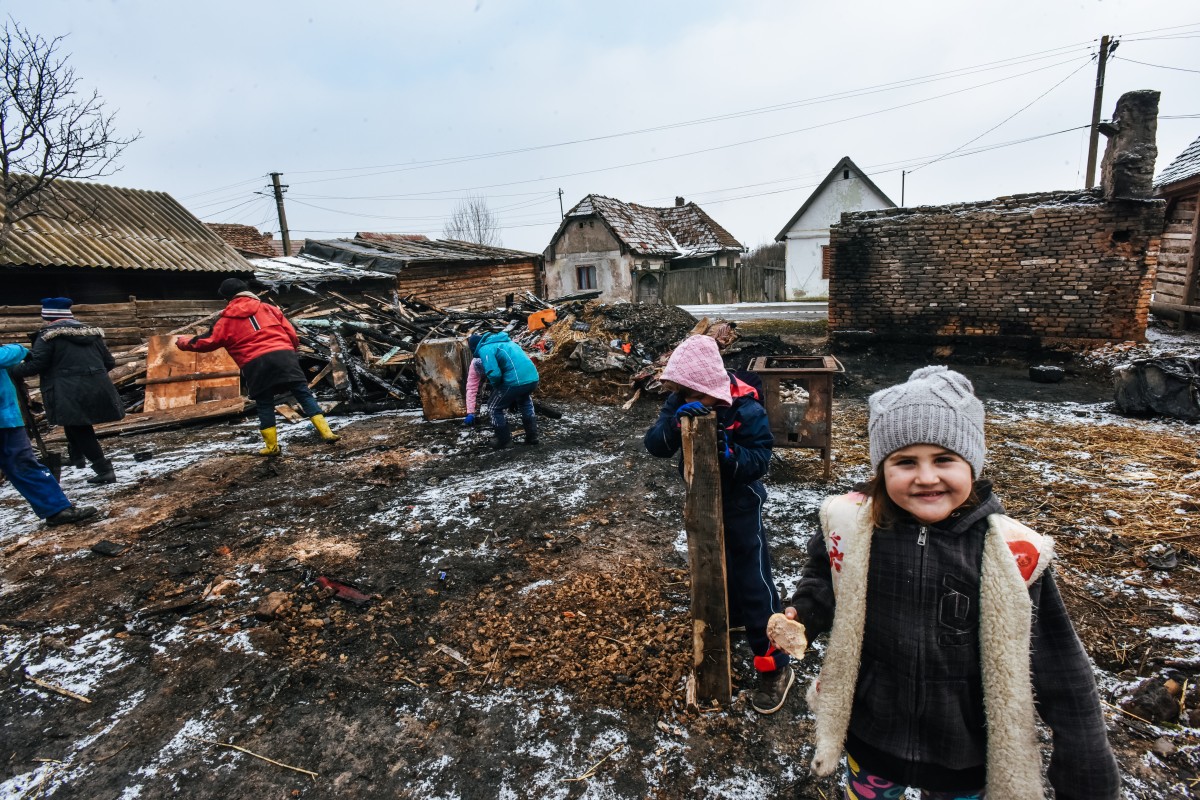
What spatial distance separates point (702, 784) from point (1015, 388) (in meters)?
9.02

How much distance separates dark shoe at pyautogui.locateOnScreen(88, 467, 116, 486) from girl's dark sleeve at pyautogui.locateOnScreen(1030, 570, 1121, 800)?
7695mm

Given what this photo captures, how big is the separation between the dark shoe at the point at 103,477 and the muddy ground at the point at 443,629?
0.57ft

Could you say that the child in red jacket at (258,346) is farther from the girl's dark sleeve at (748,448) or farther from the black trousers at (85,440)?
the girl's dark sleeve at (748,448)

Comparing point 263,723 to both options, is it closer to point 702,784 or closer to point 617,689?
point 617,689

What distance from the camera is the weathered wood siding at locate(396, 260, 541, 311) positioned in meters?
18.1

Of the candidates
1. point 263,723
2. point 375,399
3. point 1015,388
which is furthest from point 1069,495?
point 375,399

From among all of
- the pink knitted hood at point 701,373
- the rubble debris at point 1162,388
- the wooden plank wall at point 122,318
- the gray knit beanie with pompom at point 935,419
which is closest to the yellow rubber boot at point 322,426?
the pink knitted hood at point 701,373

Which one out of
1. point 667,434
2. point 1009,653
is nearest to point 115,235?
point 667,434

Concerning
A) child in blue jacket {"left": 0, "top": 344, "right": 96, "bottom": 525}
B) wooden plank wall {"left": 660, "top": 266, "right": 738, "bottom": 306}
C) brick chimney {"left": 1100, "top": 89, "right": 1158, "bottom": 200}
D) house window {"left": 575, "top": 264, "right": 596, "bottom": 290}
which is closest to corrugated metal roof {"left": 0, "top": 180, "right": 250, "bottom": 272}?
child in blue jacket {"left": 0, "top": 344, "right": 96, "bottom": 525}

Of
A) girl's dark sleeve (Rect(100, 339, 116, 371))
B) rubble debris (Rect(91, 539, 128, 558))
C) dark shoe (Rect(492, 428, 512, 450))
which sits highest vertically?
girl's dark sleeve (Rect(100, 339, 116, 371))

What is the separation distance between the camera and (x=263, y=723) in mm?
2578

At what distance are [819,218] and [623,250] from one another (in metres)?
11.1

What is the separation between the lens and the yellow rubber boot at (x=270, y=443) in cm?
632

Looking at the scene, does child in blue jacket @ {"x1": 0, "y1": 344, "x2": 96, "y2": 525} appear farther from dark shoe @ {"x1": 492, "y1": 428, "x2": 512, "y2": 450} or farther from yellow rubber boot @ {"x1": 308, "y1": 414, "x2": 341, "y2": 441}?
dark shoe @ {"x1": 492, "y1": 428, "x2": 512, "y2": 450}
